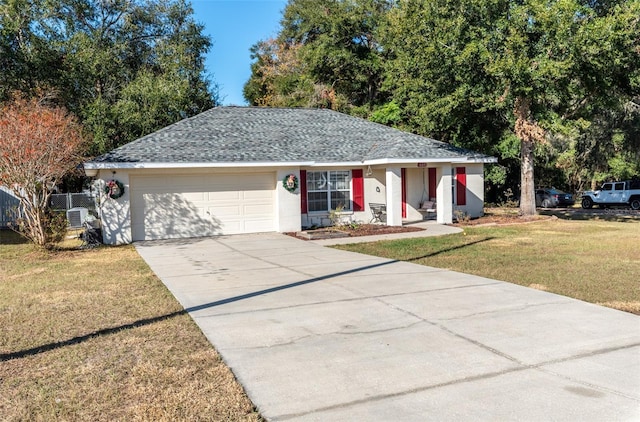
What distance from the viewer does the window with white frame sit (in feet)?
62.1

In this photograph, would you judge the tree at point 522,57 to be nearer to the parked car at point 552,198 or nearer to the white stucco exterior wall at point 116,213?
the parked car at point 552,198

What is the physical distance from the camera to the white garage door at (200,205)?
16.5 metres

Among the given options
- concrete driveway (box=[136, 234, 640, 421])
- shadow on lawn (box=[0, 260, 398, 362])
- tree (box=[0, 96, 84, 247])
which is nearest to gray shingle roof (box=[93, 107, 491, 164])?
tree (box=[0, 96, 84, 247])

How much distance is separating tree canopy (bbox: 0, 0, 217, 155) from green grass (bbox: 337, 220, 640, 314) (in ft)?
57.8

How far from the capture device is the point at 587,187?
39.2m

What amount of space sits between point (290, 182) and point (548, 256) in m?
9.02

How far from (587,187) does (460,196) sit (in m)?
23.3

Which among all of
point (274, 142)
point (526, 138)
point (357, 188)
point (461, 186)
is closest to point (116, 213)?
point (274, 142)

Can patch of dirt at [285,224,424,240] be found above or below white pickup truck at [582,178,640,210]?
below

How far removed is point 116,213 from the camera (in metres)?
15.8

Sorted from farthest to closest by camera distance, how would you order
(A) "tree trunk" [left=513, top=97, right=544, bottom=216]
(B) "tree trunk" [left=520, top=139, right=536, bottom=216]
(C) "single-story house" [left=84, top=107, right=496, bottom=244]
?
(B) "tree trunk" [left=520, top=139, right=536, bottom=216], (A) "tree trunk" [left=513, top=97, right=544, bottom=216], (C) "single-story house" [left=84, top=107, right=496, bottom=244]

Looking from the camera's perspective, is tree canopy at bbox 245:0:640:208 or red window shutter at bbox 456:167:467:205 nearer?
tree canopy at bbox 245:0:640:208

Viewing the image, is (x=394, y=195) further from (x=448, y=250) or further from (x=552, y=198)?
(x=552, y=198)

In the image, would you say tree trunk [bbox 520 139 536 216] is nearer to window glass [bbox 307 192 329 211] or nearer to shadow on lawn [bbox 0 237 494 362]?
window glass [bbox 307 192 329 211]
